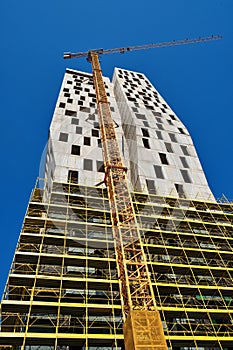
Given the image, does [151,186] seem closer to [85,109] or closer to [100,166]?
[100,166]

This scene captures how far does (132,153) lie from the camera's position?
33.8 meters

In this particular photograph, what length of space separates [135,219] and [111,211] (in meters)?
2.05

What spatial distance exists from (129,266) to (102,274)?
6.40 feet

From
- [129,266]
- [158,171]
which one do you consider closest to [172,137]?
[158,171]

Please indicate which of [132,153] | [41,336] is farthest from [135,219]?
[132,153]

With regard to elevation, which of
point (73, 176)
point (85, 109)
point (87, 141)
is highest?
point (85, 109)

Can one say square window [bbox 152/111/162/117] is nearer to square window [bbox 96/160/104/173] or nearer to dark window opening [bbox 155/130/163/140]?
dark window opening [bbox 155/130/163/140]

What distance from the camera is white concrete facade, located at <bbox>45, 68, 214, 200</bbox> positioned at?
2909 centimetres

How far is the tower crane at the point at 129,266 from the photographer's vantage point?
42.8 ft

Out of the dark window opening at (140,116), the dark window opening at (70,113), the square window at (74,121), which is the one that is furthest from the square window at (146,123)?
the dark window opening at (70,113)

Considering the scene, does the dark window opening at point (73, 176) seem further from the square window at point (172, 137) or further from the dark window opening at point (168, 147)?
the square window at point (172, 137)

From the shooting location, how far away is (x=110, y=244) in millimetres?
19750

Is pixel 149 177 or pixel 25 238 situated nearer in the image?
pixel 25 238

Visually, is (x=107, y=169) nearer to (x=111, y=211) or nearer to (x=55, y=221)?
(x=111, y=211)
